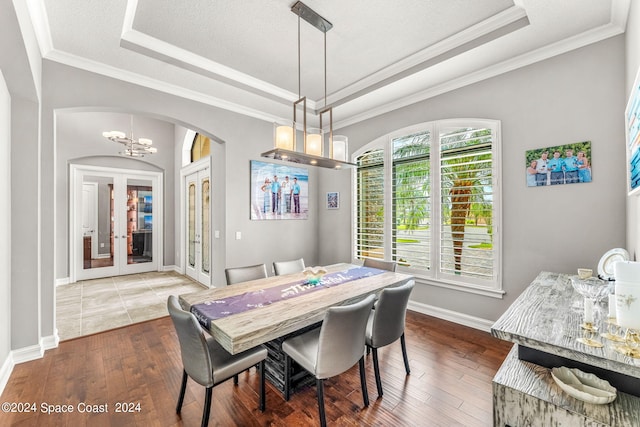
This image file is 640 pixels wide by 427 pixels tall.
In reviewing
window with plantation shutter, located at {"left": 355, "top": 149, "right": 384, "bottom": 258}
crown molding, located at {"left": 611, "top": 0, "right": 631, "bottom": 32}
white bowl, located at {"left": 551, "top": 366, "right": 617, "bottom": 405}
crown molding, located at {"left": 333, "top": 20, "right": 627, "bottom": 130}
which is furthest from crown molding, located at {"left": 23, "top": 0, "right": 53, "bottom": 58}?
crown molding, located at {"left": 611, "top": 0, "right": 631, "bottom": 32}

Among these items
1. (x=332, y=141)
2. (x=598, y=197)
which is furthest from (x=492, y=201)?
(x=332, y=141)

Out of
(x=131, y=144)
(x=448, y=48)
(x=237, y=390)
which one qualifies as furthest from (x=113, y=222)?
(x=448, y=48)

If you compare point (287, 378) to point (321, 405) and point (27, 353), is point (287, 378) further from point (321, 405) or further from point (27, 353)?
point (27, 353)

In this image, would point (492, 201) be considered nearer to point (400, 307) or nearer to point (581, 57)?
point (581, 57)

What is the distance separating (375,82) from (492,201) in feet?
6.66

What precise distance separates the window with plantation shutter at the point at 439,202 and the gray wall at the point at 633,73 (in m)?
0.97

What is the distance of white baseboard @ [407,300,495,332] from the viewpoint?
10.1ft

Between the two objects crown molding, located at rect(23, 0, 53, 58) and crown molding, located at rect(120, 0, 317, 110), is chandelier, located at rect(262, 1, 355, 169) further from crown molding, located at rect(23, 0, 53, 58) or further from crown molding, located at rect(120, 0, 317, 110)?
crown molding, located at rect(23, 0, 53, 58)

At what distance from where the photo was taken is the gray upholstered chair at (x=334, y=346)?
1607 millimetres

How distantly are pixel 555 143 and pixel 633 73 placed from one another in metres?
0.77

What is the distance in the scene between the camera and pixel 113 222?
19.7 feet

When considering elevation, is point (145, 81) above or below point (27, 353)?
above

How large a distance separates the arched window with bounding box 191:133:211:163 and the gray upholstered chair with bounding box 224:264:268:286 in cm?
320

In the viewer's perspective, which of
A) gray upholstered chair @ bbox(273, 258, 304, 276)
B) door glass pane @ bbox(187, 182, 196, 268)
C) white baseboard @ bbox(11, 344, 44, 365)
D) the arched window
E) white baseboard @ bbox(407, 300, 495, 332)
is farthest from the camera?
door glass pane @ bbox(187, 182, 196, 268)
